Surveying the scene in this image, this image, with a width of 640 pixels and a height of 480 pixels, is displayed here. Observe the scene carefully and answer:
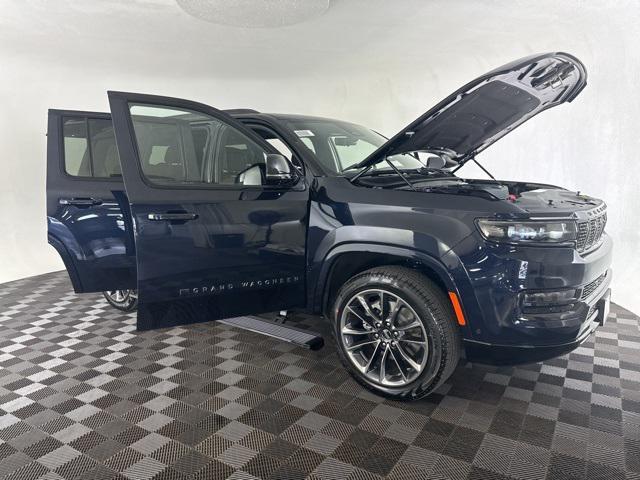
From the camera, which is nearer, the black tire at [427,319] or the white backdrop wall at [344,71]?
the black tire at [427,319]

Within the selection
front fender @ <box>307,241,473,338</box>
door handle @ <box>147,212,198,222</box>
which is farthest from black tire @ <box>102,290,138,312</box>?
front fender @ <box>307,241,473,338</box>

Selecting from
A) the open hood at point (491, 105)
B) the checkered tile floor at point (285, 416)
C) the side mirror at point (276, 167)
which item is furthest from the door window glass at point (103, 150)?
the open hood at point (491, 105)

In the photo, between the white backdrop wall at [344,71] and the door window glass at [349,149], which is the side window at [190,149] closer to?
the door window glass at [349,149]

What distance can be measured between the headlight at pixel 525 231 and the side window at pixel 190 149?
1.32m

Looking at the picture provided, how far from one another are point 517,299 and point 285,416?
1286mm

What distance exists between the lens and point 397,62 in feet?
19.6

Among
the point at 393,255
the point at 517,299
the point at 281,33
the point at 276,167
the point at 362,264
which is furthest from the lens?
the point at 281,33

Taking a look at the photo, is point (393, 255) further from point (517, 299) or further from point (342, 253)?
point (517, 299)

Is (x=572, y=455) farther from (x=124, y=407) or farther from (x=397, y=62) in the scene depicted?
(x=397, y=62)

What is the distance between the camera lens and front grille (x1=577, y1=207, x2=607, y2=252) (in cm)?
223

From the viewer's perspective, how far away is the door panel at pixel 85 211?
10.1ft

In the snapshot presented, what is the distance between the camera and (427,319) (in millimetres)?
2248

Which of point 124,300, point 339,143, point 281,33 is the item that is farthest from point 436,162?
point 281,33

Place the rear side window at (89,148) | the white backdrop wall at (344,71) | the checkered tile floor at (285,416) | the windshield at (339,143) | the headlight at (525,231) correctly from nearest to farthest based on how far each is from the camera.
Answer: the checkered tile floor at (285,416), the headlight at (525,231), the windshield at (339,143), the rear side window at (89,148), the white backdrop wall at (344,71)
